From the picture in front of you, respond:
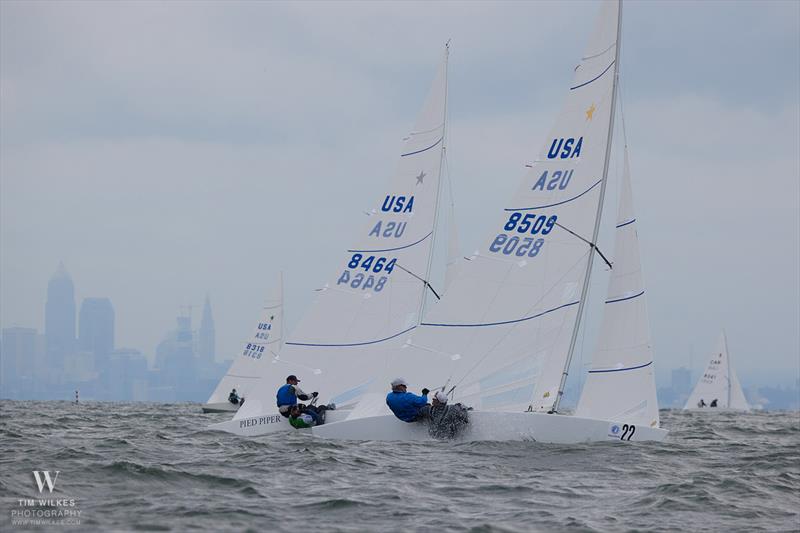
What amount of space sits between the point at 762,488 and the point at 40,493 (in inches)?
331

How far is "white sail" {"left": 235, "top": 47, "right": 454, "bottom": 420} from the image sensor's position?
70.0 ft

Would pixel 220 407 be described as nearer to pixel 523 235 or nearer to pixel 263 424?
pixel 263 424

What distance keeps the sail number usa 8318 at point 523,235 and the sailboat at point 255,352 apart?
76.9ft

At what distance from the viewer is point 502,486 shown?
1225 centimetres

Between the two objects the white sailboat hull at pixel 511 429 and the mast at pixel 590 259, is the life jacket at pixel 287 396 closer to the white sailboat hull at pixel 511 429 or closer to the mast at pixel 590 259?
the white sailboat hull at pixel 511 429

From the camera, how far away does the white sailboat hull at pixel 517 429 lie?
1664 cm

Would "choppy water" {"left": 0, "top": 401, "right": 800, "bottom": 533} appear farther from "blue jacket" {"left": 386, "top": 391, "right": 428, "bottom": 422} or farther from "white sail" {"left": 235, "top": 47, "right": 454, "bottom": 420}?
"white sail" {"left": 235, "top": 47, "right": 454, "bottom": 420}

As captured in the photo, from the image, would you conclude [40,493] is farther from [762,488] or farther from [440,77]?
[440,77]

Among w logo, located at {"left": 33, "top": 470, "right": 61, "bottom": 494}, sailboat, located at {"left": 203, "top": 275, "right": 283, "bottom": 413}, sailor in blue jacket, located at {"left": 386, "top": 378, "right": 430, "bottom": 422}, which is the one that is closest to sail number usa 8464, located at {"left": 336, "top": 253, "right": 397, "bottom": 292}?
sailor in blue jacket, located at {"left": 386, "top": 378, "right": 430, "bottom": 422}

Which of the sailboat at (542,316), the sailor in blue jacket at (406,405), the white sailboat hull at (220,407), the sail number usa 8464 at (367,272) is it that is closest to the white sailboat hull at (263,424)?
the sailboat at (542,316)

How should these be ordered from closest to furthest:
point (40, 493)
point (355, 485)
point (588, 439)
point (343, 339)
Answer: point (40, 493) < point (355, 485) < point (588, 439) < point (343, 339)

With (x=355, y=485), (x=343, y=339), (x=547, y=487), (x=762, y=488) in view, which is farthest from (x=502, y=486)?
(x=343, y=339)

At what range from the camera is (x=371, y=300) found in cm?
2184

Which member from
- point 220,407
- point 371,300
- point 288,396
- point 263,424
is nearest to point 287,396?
point 288,396
